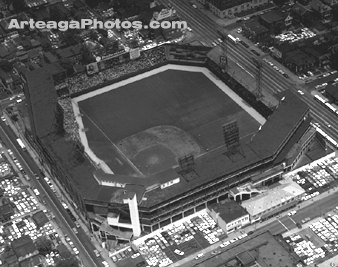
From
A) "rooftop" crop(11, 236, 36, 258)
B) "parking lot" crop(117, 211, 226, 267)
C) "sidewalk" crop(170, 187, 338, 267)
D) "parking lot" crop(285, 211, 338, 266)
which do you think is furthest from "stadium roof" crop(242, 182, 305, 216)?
"rooftop" crop(11, 236, 36, 258)

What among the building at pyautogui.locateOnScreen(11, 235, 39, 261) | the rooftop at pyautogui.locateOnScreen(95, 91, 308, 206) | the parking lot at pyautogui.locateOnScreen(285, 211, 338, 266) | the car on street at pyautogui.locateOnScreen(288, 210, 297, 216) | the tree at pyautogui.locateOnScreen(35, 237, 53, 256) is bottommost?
the tree at pyautogui.locateOnScreen(35, 237, 53, 256)

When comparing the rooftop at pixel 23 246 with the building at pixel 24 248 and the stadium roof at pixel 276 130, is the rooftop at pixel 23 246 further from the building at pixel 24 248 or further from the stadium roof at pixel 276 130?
the stadium roof at pixel 276 130

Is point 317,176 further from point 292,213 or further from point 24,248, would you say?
point 24,248

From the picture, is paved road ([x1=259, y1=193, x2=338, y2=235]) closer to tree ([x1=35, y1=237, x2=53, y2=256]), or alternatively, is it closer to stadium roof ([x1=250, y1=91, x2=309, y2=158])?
stadium roof ([x1=250, y1=91, x2=309, y2=158])

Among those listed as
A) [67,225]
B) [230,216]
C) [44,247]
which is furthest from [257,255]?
[44,247]

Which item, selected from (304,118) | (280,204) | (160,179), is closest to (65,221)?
(160,179)
